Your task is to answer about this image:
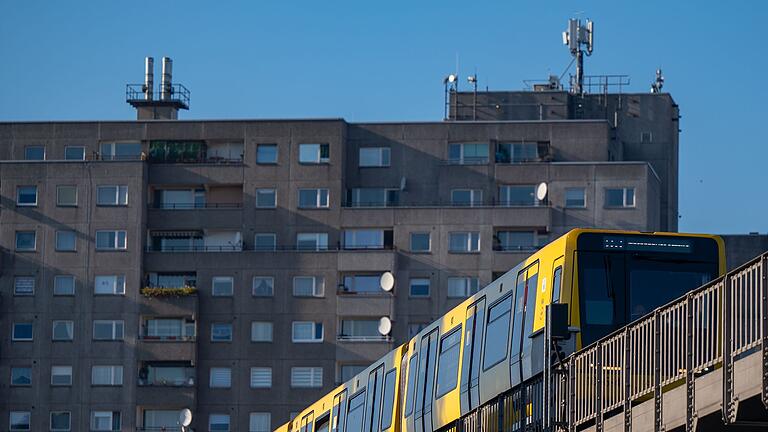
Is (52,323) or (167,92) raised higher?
(167,92)

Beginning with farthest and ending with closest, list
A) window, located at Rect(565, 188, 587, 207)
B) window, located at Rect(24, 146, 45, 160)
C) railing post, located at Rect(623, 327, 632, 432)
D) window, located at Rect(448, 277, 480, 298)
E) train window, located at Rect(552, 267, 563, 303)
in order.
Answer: window, located at Rect(24, 146, 45, 160) < window, located at Rect(448, 277, 480, 298) < window, located at Rect(565, 188, 587, 207) < train window, located at Rect(552, 267, 563, 303) < railing post, located at Rect(623, 327, 632, 432)

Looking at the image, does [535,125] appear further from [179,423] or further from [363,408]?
[363,408]

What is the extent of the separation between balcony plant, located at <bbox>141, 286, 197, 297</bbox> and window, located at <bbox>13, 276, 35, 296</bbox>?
16.9 feet

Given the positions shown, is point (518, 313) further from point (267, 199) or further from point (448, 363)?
point (267, 199)

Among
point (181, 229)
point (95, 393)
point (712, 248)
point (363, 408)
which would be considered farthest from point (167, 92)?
point (712, 248)

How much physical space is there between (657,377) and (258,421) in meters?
65.0

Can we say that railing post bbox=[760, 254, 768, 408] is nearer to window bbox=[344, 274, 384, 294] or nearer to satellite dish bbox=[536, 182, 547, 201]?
satellite dish bbox=[536, 182, 547, 201]

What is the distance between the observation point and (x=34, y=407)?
278 feet

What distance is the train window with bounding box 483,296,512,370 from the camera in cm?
2812

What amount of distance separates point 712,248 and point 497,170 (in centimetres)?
5705

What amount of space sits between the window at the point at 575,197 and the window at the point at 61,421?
2338 centimetres

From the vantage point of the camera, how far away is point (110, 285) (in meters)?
84.9

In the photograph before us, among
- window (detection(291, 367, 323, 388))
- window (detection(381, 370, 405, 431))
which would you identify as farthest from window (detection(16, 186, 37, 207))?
window (detection(381, 370, 405, 431))

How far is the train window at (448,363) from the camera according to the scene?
3152 centimetres
